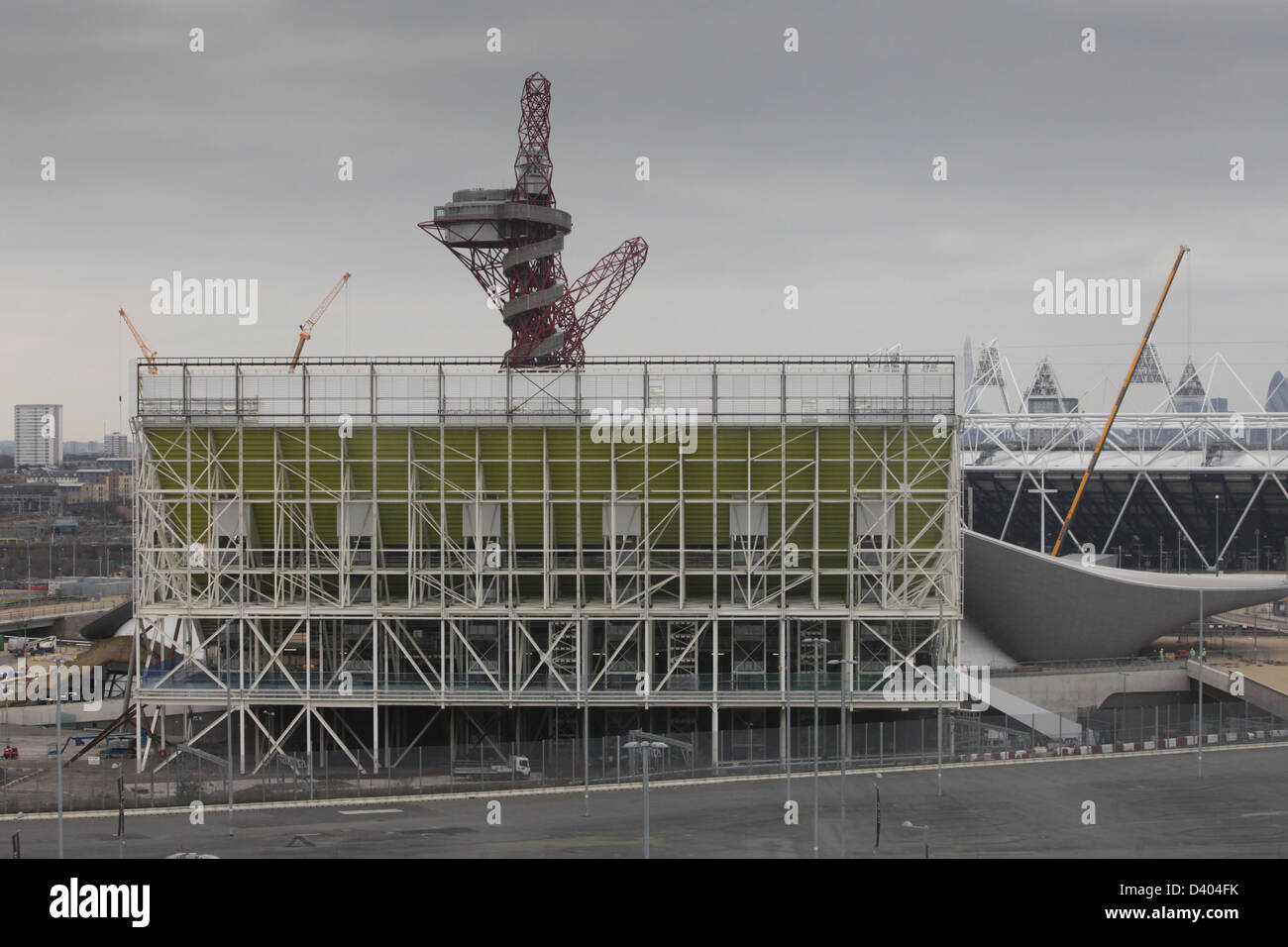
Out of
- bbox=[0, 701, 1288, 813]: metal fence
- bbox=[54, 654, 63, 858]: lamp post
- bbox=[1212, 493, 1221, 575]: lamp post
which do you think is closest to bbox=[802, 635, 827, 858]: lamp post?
bbox=[0, 701, 1288, 813]: metal fence

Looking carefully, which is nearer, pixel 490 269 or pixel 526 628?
pixel 526 628

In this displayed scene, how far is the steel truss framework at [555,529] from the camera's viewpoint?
66.6 m

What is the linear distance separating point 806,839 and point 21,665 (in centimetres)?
6197

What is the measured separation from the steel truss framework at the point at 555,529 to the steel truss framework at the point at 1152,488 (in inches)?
2879

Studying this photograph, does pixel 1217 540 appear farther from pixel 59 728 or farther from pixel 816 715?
pixel 59 728

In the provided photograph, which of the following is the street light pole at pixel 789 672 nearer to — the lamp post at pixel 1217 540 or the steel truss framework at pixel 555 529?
the steel truss framework at pixel 555 529

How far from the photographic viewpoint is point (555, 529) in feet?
230

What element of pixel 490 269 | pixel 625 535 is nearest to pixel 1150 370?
pixel 490 269

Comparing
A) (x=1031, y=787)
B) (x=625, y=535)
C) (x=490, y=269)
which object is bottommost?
(x=1031, y=787)

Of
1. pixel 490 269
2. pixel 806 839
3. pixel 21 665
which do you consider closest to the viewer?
pixel 806 839

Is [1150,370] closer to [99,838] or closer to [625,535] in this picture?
[625,535]

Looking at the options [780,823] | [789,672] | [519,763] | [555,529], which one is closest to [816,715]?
[780,823]

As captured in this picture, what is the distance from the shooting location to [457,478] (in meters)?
68.3

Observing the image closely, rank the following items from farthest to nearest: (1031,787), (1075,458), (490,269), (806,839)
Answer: (1075,458) → (490,269) → (1031,787) → (806,839)
